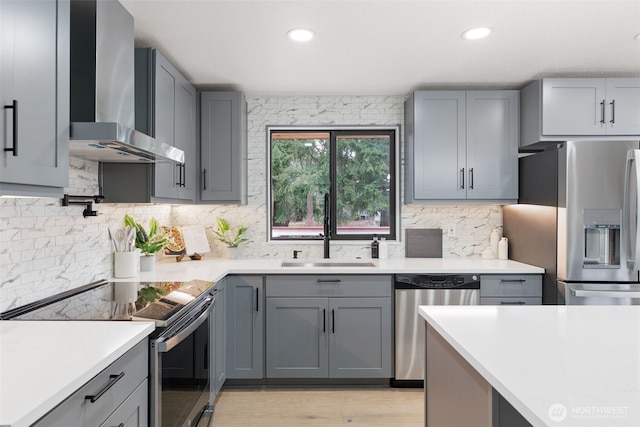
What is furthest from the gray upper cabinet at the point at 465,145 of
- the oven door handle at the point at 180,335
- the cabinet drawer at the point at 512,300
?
the oven door handle at the point at 180,335

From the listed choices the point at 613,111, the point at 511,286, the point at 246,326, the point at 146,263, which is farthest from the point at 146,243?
the point at 613,111

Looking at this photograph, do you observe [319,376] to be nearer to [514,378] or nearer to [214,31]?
[514,378]

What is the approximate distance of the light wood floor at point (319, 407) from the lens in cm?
254

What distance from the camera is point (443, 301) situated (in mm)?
2955

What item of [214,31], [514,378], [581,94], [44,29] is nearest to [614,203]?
[581,94]

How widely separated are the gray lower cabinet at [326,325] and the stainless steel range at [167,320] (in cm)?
63

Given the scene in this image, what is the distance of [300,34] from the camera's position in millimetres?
2334

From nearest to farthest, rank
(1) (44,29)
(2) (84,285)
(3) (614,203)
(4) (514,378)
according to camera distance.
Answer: (4) (514,378)
(1) (44,29)
(2) (84,285)
(3) (614,203)

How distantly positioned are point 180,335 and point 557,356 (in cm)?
144

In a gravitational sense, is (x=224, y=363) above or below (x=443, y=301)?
below

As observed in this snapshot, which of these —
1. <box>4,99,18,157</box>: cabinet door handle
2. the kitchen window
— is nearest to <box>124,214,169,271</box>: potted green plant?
the kitchen window

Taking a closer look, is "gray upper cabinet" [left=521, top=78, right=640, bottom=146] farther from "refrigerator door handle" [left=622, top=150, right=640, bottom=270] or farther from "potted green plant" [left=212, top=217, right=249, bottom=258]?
"potted green plant" [left=212, top=217, right=249, bottom=258]

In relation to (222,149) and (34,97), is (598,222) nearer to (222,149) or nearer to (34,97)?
(222,149)

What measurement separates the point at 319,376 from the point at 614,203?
233cm
